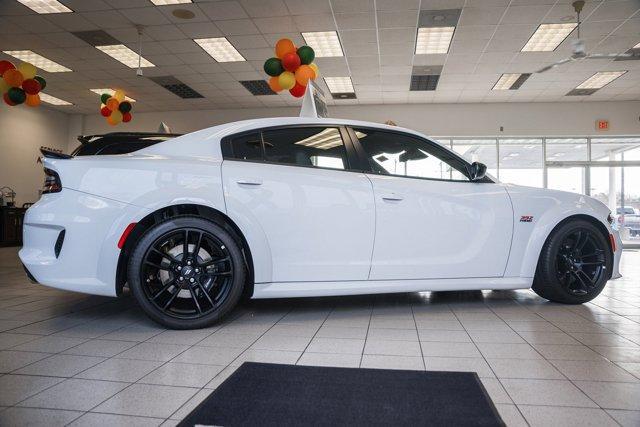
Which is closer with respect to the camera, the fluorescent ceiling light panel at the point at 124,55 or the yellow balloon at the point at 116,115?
the fluorescent ceiling light panel at the point at 124,55

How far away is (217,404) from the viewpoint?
1.39m

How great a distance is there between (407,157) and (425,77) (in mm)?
7857

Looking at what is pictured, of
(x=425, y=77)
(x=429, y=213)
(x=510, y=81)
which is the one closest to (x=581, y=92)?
(x=510, y=81)

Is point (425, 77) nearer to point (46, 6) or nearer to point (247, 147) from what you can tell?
point (46, 6)

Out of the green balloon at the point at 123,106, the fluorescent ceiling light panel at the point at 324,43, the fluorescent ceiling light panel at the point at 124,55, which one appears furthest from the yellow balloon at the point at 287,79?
the green balloon at the point at 123,106

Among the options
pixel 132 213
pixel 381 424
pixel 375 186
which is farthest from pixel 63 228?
pixel 381 424

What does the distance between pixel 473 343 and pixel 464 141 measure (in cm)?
1112

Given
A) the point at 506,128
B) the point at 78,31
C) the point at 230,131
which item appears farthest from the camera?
the point at 506,128

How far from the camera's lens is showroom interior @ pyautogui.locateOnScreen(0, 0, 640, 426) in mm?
1496

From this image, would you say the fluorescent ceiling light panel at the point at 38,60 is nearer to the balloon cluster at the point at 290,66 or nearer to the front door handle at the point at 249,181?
the balloon cluster at the point at 290,66

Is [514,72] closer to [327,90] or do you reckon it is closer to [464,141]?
[464,141]

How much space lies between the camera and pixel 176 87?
10883 millimetres

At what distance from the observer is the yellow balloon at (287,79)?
21.4ft

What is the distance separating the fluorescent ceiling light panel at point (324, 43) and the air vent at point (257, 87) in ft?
7.35
